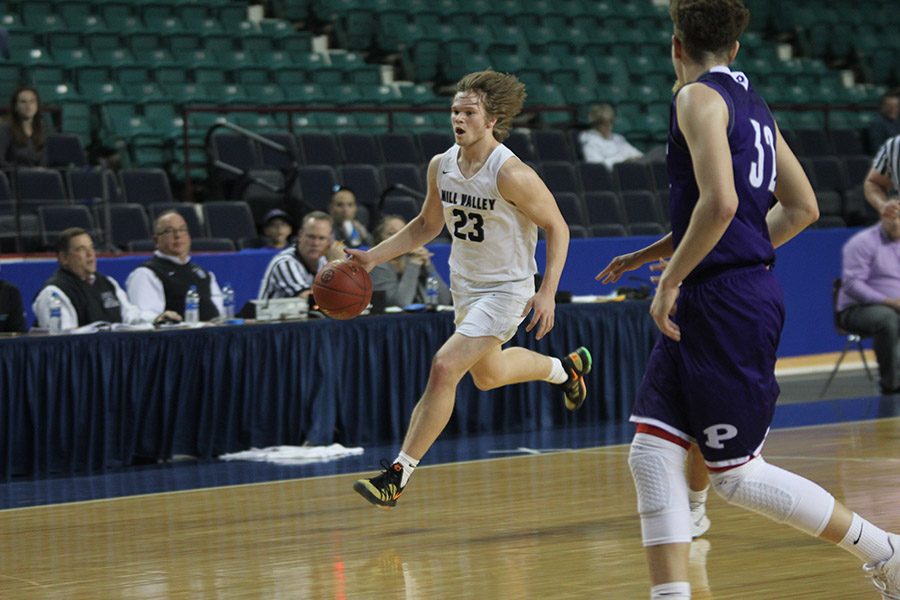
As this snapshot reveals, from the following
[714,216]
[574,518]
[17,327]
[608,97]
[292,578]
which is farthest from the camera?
[608,97]

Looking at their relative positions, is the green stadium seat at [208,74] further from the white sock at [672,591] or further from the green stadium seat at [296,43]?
the white sock at [672,591]

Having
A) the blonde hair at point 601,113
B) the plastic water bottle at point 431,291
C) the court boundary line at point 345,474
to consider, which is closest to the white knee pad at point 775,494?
the court boundary line at point 345,474

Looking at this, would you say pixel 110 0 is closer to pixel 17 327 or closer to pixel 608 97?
pixel 608 97

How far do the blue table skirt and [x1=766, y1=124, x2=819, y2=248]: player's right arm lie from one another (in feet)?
16.3

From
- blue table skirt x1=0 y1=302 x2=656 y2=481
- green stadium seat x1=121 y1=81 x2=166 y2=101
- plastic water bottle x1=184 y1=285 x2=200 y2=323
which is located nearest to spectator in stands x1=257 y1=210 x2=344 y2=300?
plastic water bottle x1=184 y1=285 x2=200 y2=323

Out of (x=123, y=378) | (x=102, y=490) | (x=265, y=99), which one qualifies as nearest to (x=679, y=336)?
(x=102, y=490)

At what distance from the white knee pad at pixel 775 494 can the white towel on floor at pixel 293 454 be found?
4888mm

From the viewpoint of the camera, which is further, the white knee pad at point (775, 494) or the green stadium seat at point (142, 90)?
the green stadium seat at point (142, 90)

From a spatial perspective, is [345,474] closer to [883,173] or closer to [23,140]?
[883,173]

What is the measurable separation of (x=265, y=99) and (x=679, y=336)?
37.2 feet

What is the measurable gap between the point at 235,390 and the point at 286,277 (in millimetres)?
1061

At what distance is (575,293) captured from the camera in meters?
12.1

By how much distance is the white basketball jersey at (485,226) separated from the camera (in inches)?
231

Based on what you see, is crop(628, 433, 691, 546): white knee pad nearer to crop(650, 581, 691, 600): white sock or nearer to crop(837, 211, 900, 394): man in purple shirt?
crop(650, 581, 691, 600): white sock
